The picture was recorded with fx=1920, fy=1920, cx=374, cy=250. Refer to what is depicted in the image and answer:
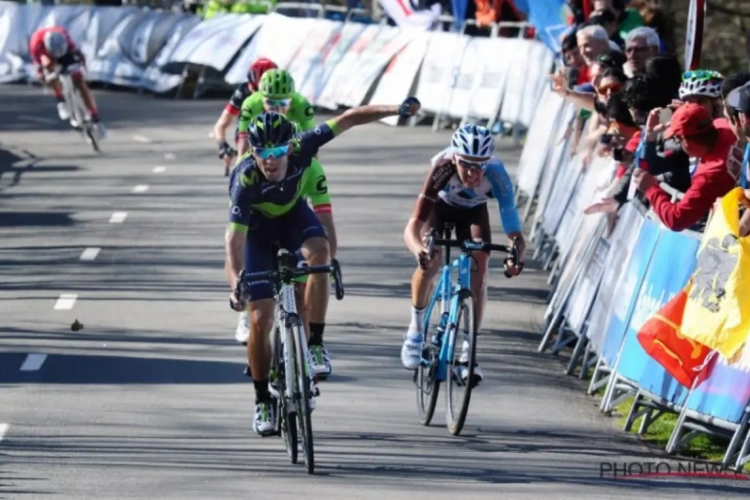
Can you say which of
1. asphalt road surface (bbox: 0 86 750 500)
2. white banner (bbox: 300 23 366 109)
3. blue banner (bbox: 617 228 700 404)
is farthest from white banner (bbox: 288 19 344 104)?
blue banner (bbox: 617 228 700 404)

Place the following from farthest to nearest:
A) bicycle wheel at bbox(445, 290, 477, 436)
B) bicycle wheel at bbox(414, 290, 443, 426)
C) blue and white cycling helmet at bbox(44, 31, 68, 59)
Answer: blue and white cycling helmet at bbox(44, 31, 68, 59) → bicycle wheel at bbox(414, 290, 443, 426) → bicycle wheel at bbox(445, 290, 477, 436)

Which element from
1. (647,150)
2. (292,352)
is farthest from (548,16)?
(292,352)

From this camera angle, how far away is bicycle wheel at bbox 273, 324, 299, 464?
1025 centimetres

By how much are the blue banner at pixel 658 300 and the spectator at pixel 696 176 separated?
0.20 meters

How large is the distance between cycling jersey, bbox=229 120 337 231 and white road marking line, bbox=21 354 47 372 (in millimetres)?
2618

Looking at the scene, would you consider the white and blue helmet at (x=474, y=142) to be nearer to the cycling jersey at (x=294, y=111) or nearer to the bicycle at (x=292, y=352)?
the bicycle at (x=292, y=352)

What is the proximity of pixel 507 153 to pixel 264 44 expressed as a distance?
10202 millimetres

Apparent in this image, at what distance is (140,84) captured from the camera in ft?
132

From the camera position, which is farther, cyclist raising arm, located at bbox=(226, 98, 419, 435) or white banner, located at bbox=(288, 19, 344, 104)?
white banner, located at bbox=(288, 19, 344, 104)

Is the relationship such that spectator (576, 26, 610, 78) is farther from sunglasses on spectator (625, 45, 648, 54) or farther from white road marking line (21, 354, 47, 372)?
white road marking line (21, 354, 47, 372)

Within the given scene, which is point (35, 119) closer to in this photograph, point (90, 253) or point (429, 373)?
point (90, 253)

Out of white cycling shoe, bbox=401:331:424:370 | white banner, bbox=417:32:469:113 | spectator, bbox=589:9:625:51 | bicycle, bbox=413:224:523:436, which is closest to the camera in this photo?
bicycle, bbox=413:224:523:436

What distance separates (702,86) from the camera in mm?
11484

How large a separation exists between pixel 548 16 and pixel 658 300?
12754 millimetres
